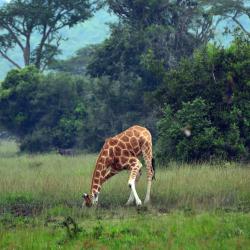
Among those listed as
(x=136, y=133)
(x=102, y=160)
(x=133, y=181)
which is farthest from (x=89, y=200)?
(x=136, y=133)

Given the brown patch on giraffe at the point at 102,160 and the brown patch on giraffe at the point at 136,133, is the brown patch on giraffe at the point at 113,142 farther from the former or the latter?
the brown patch on giraffe at the point at 136,133

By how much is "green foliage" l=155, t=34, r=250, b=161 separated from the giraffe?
3.88 meters

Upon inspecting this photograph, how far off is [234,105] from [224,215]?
8.26 metres

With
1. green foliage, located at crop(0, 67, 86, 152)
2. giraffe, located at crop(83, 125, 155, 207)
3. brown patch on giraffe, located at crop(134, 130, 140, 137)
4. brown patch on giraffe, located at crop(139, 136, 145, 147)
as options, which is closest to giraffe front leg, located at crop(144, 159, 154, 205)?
giraffe, located at crop(83, 125, 155, 207)

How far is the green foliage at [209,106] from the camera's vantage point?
739 inches

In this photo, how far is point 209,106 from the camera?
1944 cm

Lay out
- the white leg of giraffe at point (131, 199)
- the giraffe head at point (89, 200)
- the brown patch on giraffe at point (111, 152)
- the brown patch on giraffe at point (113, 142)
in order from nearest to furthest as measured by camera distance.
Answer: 1. the giraffe head at point (89, 200)
2. the white leg of giraffe at point (131, 199)
3. the brown patch on giraffe at point (111, 152)
4. the brown patch on giraffe at point (113, 142)

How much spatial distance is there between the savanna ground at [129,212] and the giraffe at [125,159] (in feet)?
1.15

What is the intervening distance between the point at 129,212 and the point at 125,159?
2.21 m

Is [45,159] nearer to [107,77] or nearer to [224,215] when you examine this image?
[107,77]

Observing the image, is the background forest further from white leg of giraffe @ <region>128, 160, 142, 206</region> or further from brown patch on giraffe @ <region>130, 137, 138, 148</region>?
white leg of giraffe @ <region>128, 160, 142, 206</region>

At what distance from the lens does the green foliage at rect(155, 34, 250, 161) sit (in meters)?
18.8

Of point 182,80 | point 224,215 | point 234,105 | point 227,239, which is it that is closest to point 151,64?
point 182,80

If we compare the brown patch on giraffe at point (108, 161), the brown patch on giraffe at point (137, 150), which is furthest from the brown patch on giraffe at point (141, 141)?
the brown patch on giraffe at point (108, 161)
